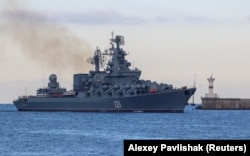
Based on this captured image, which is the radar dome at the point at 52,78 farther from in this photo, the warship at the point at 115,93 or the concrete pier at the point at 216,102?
the concrete pier at the point at 216,102

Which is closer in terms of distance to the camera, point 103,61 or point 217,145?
point 217,145

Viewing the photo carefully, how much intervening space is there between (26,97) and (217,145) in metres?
127

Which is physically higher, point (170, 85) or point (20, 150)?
point (170, 85)

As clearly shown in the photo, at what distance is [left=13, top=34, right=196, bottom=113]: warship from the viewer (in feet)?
382

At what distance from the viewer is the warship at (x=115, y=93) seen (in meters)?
116

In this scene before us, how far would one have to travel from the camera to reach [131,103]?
388ft

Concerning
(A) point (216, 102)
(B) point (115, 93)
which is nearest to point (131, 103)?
(B) point (115, 93)

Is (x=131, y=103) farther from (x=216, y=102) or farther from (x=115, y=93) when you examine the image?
(x=216, y=102)

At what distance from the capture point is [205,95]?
18600 centimetres

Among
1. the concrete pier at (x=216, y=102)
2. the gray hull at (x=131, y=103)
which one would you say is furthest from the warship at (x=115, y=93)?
the concrete pier at (x=216, y=102)

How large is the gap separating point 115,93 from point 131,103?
3433 millimetres

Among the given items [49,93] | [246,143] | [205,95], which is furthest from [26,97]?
[246,143]

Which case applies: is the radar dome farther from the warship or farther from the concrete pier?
the concrete pier

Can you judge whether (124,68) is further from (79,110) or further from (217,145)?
(217,145)
